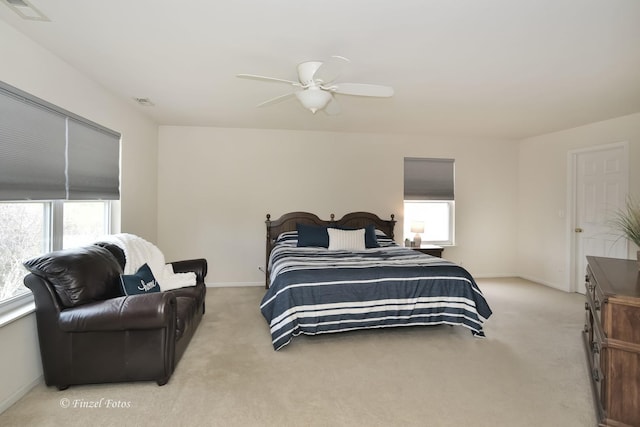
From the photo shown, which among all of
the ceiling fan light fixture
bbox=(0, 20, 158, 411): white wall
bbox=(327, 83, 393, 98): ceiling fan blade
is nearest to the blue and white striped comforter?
the ceiling fan light fixture

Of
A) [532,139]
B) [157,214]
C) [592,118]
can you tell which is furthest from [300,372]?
[532,139]

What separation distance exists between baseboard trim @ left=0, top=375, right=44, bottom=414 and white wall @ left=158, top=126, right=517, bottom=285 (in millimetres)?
2736

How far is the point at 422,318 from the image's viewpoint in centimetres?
322

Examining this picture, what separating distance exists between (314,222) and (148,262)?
2.59 metres

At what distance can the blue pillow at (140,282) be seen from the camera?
2.60 meters

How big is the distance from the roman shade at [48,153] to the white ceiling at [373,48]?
0.49 meters

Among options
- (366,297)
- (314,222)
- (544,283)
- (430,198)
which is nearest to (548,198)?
(544,283)

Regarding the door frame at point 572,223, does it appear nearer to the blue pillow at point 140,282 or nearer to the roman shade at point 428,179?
the roman shade at point 428,179

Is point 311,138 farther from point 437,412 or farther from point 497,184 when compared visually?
point 437,412

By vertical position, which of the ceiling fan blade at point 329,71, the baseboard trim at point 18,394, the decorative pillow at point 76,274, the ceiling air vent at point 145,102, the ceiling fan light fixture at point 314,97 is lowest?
the baseboard trim at point 18,394

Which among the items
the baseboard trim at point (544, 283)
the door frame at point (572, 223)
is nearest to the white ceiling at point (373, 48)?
the door frame at point (572, 223)

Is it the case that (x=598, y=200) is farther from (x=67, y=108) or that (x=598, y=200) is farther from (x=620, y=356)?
(x=67, y=108)

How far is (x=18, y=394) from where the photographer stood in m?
2.15

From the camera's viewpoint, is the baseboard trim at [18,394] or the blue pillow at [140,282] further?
the blue pillow at [140,282]
